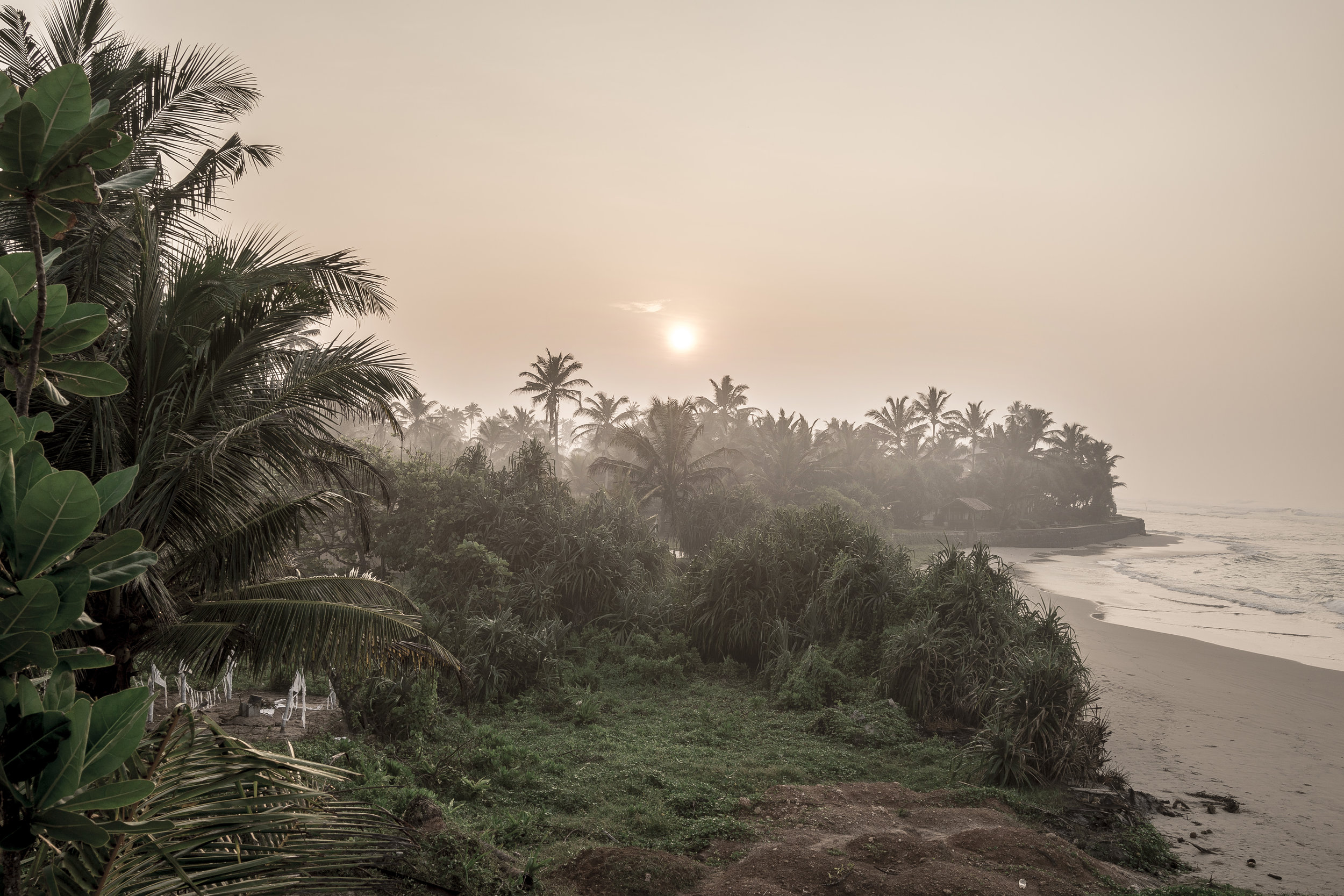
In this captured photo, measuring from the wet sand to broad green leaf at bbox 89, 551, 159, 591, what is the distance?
9.56 meters

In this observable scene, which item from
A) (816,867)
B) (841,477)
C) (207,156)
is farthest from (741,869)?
(841,477)

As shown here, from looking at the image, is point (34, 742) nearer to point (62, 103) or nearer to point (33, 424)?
point (33, 424)

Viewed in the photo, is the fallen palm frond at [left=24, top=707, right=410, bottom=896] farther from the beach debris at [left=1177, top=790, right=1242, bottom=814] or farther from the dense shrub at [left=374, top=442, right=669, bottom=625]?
the dense shrub at [left=374, top=442, right=669, bottom=625]

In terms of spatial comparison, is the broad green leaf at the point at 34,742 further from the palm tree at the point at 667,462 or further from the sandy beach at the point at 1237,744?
the palm tree at the point at 667,462

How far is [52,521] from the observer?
2.96 ft

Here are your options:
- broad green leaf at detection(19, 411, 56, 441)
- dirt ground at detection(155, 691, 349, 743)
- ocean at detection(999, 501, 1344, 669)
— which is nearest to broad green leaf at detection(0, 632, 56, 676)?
broad green leaf at detection(19, 411, 56, 441)

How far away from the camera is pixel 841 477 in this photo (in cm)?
3934

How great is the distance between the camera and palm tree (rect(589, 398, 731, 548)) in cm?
2691

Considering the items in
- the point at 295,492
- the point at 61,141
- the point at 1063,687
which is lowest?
the point at 1063,687

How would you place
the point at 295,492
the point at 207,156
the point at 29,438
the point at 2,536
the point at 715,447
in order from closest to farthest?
the point at 2,536, the point at 29,438, the point at 295,492, the point at 207,156, the point at 715,447

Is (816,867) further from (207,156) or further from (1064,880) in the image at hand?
(207,156)

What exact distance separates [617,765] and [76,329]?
892 centimetres

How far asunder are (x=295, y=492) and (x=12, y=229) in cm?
313

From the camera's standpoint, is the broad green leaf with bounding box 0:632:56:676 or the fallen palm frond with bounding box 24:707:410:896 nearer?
the broad green leaf with bounding box 0:632:56:676
